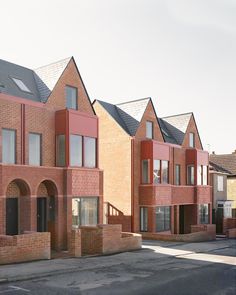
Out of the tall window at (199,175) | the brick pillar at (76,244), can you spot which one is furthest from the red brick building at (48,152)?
the tall window at (199,175)

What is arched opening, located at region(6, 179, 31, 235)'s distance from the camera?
2028cm

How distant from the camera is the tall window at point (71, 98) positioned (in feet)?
79.3

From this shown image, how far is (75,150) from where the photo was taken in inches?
909

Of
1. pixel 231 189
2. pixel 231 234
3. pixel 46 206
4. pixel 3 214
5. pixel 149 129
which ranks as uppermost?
pixel 149 129

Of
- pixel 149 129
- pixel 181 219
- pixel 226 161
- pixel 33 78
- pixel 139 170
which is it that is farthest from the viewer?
pixel 226 161

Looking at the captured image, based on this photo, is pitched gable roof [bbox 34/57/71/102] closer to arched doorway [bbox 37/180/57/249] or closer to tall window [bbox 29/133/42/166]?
tall window [bbox 29/133/42/166]

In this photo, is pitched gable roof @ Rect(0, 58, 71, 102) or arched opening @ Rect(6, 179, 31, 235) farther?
pitched gable roof @ Rect(0, 58, 71, 102)

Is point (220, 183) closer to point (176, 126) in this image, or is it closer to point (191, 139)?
point (191, 139)

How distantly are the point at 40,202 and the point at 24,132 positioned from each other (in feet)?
12.8

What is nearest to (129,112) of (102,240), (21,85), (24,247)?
(21,85)

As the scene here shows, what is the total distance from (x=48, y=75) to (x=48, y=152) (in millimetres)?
5037

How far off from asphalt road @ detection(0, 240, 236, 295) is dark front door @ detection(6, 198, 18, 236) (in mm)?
4254

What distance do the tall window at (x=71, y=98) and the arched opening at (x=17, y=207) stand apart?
5.85m

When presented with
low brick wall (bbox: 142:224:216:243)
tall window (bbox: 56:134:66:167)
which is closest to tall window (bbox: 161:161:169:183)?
low brick wall (bbox: 142:224:216:243)
